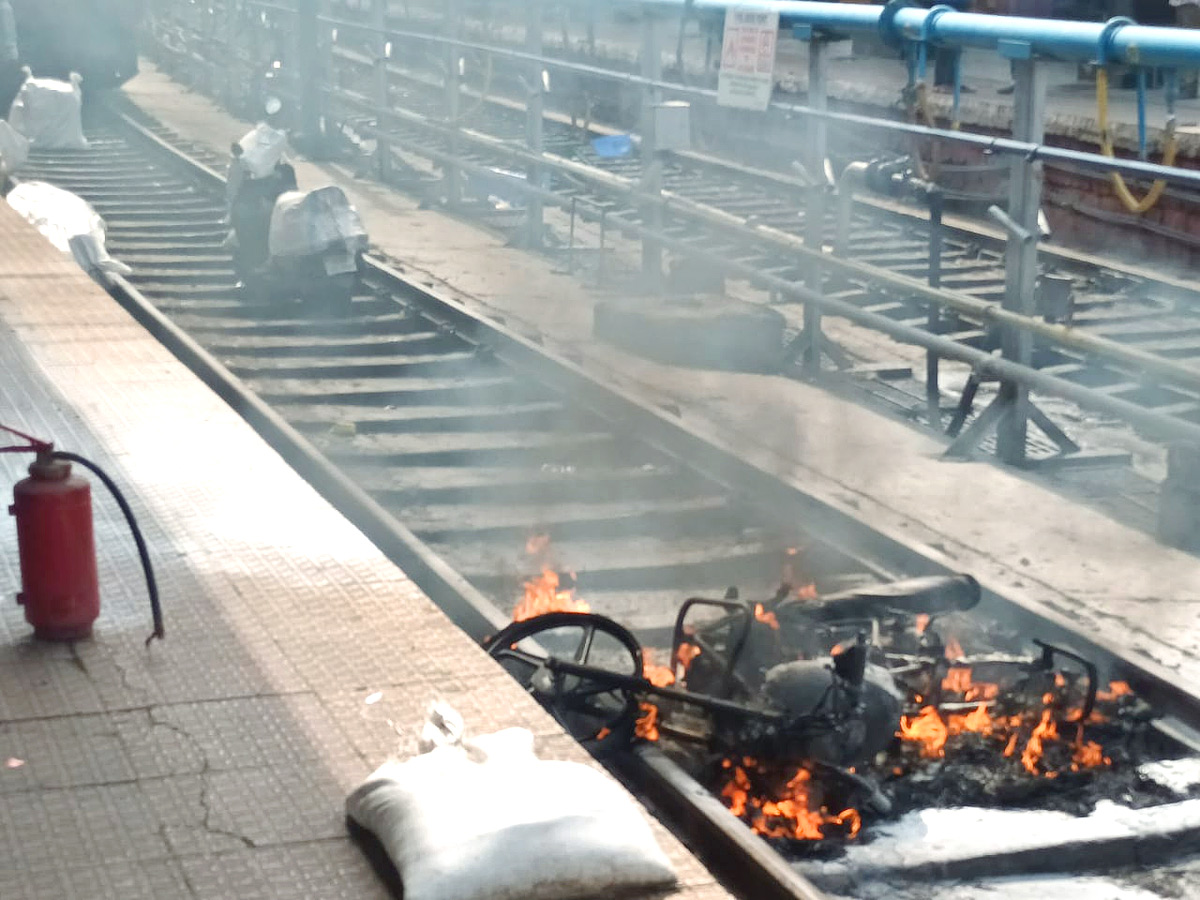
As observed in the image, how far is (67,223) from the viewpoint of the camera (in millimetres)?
10570

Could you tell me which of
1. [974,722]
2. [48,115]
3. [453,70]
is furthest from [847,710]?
[48,115]

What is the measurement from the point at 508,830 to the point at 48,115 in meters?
14.6

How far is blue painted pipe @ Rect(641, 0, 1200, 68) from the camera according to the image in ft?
19.0

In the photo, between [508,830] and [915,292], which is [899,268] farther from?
[508,830]

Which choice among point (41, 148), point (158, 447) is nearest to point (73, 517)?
point (158, 447)

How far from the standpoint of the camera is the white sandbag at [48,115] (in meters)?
16.0

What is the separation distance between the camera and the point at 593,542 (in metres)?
6.23

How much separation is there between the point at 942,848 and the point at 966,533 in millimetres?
2270

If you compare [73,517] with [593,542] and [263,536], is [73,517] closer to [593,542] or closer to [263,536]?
[263,536]

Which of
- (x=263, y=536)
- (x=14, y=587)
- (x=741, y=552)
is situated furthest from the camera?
(x=741, y=552)

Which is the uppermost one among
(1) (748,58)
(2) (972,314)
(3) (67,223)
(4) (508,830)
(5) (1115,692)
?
(1) (748,58)

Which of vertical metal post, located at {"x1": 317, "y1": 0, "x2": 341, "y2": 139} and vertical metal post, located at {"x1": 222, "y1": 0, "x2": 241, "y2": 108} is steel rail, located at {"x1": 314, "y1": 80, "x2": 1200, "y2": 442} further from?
vertical metal post, located at {"x1": 222, "y1": 0, "x2": 241, "y2": 108}

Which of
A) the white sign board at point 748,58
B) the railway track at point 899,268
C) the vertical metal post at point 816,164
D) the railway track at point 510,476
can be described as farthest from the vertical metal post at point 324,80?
the vertical metal post at point 816,164

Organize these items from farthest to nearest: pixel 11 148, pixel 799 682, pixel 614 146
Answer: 1. pixel 11 148
2. pixel 614 146
3. pixel 799 682
